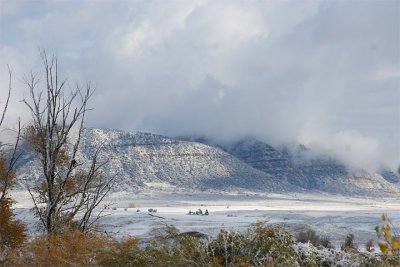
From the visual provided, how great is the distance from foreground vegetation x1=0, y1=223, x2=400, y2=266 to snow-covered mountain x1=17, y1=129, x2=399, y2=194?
95.5m

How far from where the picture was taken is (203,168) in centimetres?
13462

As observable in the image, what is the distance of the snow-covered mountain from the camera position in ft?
402

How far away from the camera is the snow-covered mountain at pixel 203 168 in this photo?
122500 mm

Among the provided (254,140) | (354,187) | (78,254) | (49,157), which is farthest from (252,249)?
(254,140)

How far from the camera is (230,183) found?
13288 cm

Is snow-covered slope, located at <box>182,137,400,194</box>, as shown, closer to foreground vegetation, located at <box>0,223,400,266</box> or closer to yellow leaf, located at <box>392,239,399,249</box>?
foreground vegetation, located at <box>0,223,400,266</box>

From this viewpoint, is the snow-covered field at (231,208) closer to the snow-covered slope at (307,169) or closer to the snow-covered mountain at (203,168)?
the snow-covered mountain at (203,168)

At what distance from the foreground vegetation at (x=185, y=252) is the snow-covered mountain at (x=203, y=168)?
95.5m

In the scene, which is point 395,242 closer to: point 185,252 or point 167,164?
point 185,252

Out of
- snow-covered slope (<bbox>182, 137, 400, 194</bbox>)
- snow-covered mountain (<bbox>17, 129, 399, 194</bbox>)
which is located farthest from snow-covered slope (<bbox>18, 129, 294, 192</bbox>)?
snow-covered slope (<bbox>182, 137, 400, 194</bbox>)

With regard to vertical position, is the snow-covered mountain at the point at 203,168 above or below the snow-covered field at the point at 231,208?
above

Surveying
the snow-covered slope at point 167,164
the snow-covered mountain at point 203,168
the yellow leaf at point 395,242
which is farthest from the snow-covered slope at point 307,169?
the yellow leaf at point 395,242

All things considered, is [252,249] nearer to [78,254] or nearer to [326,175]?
[78,254]

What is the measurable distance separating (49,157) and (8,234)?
28.4 feet
